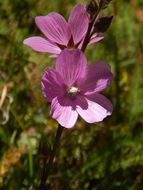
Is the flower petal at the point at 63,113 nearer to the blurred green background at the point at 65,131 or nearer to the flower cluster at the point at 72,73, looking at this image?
the flower cluster at the point at 72,73

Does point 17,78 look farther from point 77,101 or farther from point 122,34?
point 77,101

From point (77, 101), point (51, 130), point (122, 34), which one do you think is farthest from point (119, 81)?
point (77, 101)

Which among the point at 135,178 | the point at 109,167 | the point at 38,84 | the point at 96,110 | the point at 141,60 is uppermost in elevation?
the point at 96,110

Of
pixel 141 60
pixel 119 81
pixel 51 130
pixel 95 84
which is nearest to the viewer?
pixel 95 84

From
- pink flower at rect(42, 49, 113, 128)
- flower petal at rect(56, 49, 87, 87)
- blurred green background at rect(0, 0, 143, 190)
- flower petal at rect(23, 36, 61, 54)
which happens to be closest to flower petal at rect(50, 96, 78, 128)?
pink flower at rect(42, 49, 113, 128)

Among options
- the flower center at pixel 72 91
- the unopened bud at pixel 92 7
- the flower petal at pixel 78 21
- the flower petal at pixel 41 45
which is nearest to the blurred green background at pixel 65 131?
the flower center at pixel 72 91

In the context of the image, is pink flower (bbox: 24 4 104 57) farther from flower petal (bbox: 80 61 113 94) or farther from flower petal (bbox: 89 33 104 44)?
flower petal (bbox: 80 61 113 94)
